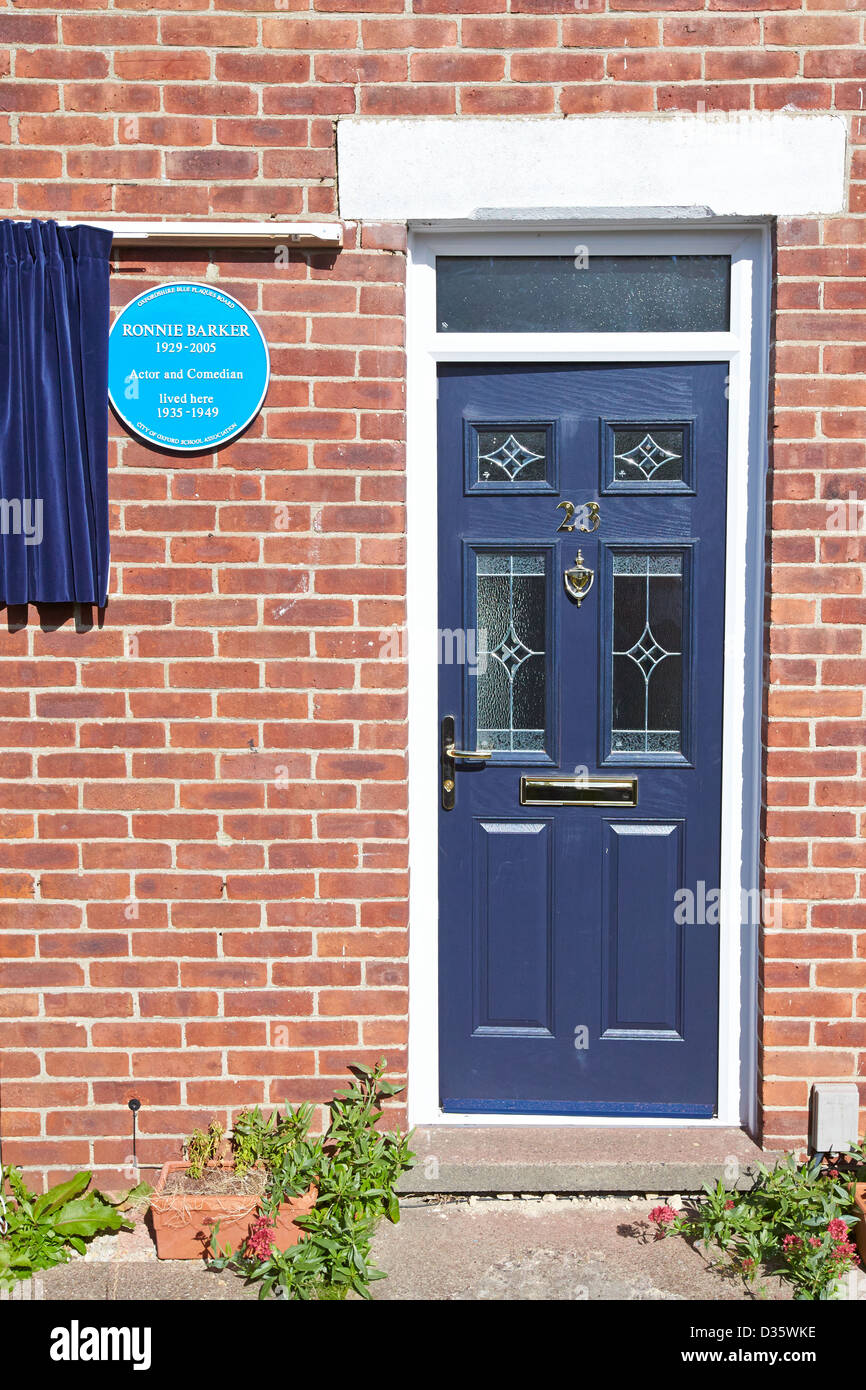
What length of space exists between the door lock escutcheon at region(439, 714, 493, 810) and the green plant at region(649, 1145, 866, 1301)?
1.44 m

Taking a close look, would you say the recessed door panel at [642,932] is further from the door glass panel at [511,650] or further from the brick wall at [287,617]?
the door glass panel at [511,650]

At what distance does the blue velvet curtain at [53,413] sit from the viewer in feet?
11.0

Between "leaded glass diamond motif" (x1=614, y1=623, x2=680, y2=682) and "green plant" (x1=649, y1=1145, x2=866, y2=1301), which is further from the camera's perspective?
"leaded glass diamond motif" (x1=614, y1=623, x2=680, y2=682)

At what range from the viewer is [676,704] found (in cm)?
367

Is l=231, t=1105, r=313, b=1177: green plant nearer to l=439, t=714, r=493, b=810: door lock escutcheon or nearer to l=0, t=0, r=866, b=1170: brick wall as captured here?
l=0, t=0, r=866, b=1170: brick wall

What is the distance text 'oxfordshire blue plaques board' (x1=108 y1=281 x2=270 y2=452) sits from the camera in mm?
3398

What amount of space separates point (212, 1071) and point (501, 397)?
2.41 meters

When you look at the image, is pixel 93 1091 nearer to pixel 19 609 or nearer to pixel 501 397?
pixel 19 609

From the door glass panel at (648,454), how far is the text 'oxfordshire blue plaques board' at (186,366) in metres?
1.18

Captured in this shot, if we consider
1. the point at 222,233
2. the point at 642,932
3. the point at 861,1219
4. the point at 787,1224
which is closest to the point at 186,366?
the point at 222,233

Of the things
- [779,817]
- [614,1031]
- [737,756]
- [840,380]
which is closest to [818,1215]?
[614,1031]

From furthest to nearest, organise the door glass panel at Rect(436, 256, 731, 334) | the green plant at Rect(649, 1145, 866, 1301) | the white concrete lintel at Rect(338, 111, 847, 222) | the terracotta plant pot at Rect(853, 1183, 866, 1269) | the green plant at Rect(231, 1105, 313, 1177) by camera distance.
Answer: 1. the door glass panel at Rect(436, 256, 731, 334)
2. the green plant at Rect(231, 1105, 313, 1177)
3. the white concrete lintel at Rect(338, 111, 847, 222)
4. the terracotta plant pot at Rect(853, 1183, 866, 1269)
5. the green plant at Rect(649, 1145, 866, 1301)

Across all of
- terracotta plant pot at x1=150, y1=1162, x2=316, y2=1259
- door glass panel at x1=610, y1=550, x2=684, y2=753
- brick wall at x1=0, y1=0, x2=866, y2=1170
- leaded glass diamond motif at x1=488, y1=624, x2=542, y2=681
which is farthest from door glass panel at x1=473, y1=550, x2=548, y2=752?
terracotta plant pot at x1=150, y1=1162, x2=316, y2=1259

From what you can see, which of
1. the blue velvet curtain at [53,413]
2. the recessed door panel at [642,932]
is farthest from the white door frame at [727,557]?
the blue velvet curtain at [53,413]
